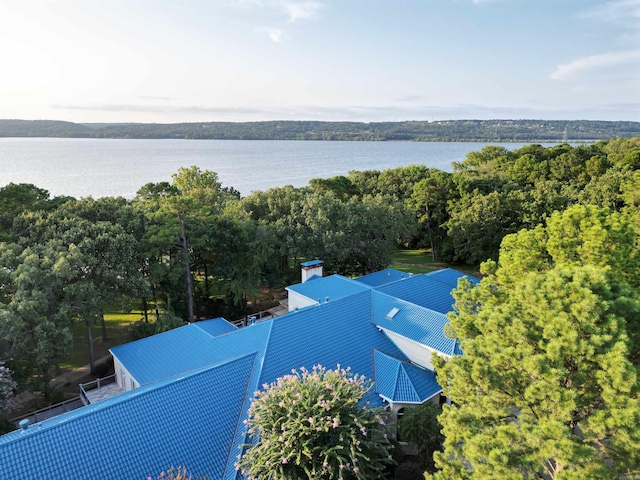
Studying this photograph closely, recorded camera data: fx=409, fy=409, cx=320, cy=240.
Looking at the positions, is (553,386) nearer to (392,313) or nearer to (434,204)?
(392,313)

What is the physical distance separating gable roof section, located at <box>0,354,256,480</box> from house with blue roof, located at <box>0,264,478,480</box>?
3 cm

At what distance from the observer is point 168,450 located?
1155cm

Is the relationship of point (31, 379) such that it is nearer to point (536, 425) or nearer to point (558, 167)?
point (536, 425)

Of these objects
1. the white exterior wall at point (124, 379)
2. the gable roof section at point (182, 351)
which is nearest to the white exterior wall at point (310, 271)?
the gable roof section at point (182, 351)

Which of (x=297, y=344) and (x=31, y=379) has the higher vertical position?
(x=297, y=344)

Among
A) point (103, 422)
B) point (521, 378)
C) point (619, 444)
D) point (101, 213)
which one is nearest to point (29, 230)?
point (101, 213)

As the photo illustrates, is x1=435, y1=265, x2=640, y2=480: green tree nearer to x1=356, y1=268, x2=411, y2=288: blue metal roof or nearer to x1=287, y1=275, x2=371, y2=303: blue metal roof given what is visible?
x1=287, y1=275, x2=371, y2=303: blue metal roof

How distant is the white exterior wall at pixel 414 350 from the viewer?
1681cm

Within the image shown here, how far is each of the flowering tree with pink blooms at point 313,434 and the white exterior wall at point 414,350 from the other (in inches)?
238

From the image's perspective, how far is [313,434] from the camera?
10438 millimetres

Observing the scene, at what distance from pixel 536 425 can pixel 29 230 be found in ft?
81.1

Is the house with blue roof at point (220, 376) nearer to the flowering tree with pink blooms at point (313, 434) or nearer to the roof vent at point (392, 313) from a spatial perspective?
the roof vent at point (392, 313)

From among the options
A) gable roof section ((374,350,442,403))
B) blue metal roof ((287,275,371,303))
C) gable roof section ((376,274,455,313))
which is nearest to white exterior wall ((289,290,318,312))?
blue metal roof ((287,275,371,303))

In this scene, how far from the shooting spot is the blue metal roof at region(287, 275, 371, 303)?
21594 mm
